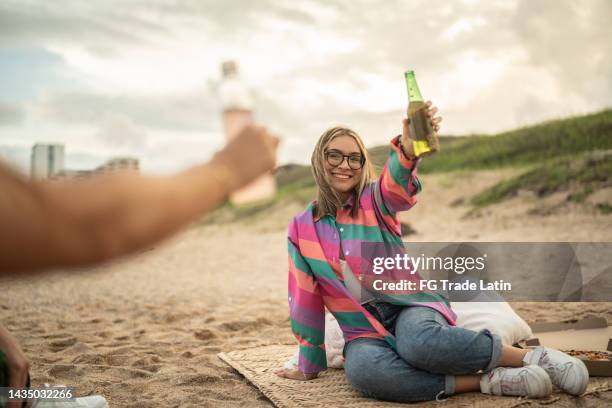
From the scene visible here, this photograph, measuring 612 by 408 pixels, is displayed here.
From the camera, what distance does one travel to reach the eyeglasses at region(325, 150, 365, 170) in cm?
280

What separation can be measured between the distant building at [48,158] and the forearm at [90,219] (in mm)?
153

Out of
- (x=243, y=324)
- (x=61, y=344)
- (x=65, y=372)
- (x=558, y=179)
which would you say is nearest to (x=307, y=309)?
(x=65, y=372)

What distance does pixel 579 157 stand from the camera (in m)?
11.2

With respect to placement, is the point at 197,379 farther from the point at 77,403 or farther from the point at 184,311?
the point at 184,311

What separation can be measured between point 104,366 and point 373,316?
1546 millimetres

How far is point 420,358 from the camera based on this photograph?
2.51 m

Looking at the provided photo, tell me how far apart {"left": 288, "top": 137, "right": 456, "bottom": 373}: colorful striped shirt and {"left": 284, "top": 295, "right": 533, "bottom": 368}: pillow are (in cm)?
22

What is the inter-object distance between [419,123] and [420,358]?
0.98 meters

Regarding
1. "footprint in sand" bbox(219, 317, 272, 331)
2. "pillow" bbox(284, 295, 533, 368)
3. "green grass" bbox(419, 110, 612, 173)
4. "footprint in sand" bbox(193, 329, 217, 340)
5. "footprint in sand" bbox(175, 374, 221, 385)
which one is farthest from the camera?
"green grass" bbox(419, 110, 612, 173)

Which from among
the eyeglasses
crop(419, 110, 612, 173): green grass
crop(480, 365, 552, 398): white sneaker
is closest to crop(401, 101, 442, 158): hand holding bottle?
the eyeglasses

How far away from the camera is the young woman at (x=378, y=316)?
98.6 inches

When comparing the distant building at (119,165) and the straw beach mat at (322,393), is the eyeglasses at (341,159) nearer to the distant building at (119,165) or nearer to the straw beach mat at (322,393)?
the straw beach mat at (322,393)

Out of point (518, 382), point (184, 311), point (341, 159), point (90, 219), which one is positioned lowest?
point (184, 311)

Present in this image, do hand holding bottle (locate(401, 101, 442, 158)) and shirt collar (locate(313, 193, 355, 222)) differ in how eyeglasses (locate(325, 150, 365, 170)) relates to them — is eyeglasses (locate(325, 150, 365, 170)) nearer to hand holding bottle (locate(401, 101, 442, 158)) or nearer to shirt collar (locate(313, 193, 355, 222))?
shirt collar (locate(313, 193, 355, 222))
